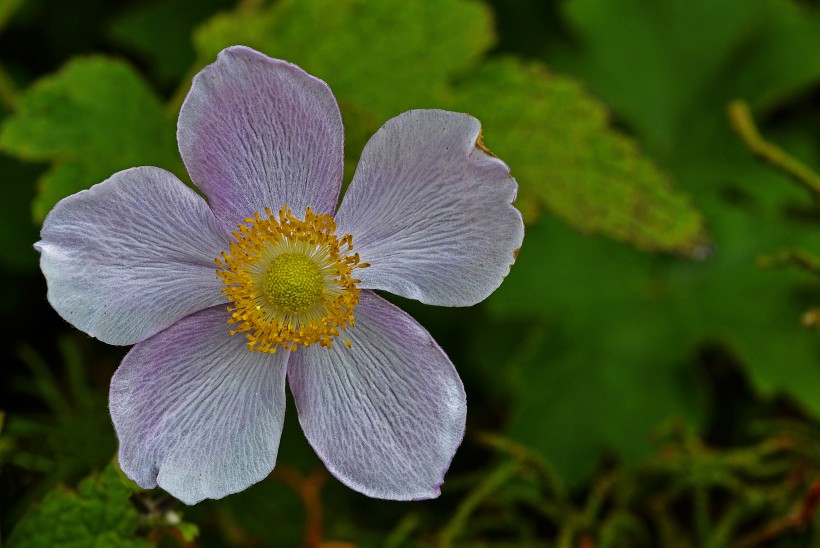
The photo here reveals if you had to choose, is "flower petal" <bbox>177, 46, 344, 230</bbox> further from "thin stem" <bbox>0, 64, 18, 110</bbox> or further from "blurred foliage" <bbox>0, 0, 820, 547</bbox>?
"thin stem" <bbox>0, 64, 18, 110</bbox>

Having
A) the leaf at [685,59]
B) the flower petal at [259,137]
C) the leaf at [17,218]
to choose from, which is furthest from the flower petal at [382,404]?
the leaf at [685,59]

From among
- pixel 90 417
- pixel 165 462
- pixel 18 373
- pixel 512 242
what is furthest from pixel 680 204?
pixel 18 373

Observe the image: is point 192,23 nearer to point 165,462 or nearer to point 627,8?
point 627,8

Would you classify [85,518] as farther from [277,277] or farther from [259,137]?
[259,137]

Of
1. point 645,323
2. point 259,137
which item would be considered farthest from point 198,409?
point 645,323

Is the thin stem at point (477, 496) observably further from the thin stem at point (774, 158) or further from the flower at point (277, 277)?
the thin stem at point (774, 158)

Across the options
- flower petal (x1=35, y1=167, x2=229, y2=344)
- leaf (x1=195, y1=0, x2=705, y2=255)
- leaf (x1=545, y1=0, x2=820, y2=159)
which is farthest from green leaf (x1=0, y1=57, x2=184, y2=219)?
leaf (x1=545, y1=0, x2=820, y2=159)
